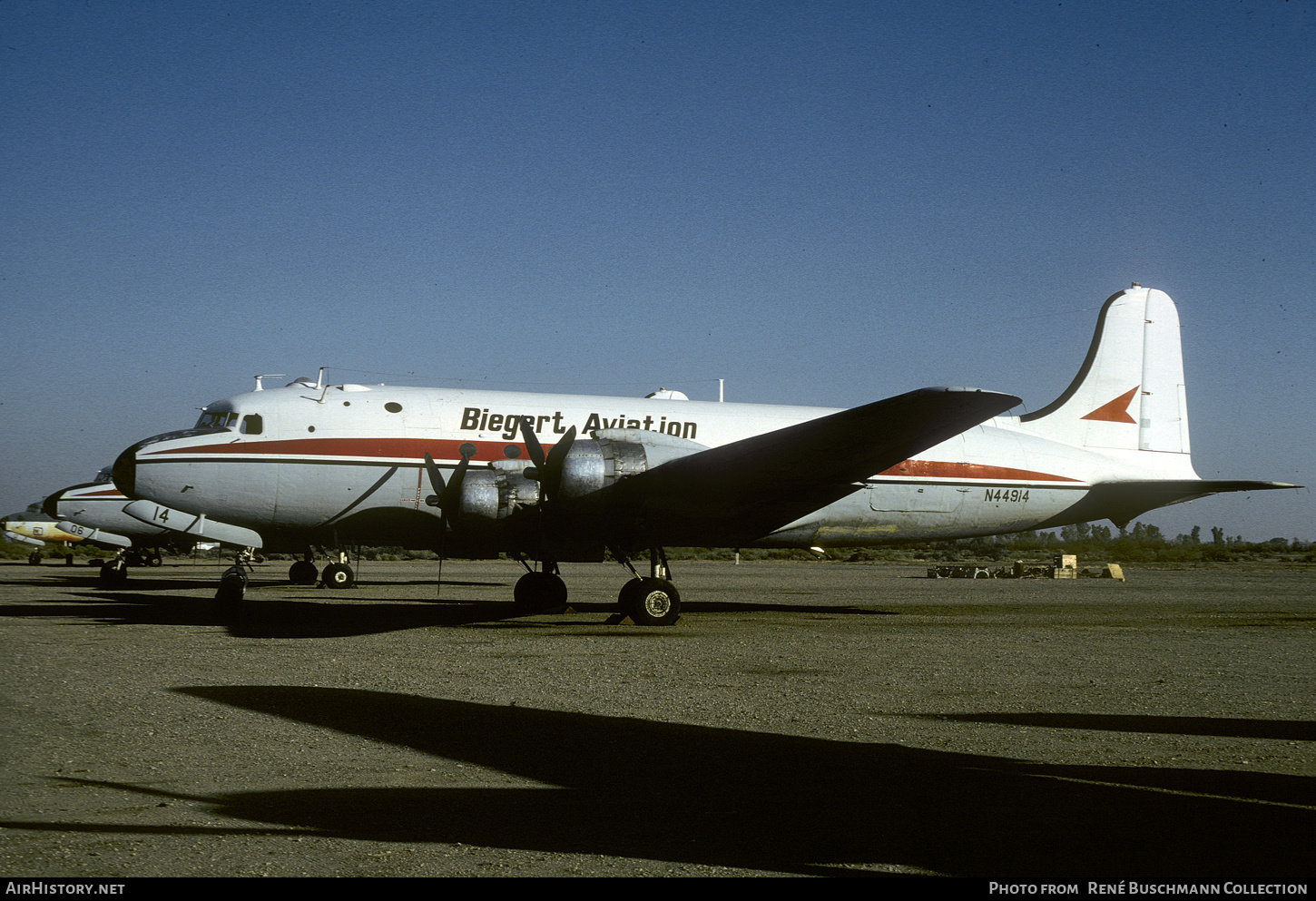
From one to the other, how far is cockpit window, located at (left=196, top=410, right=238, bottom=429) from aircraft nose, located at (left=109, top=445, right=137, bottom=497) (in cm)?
122

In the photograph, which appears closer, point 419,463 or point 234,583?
point 234,583

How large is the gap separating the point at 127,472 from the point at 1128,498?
802 inches

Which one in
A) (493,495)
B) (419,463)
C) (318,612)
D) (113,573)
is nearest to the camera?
(493,495)

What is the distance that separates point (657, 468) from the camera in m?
15.0

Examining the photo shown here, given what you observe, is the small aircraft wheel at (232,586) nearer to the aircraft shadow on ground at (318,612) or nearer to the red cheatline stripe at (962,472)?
the aircraft shadow on ground at (318,612)

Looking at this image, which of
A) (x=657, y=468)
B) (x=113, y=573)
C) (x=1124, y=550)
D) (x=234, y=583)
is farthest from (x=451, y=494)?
(x=1124, y=550)

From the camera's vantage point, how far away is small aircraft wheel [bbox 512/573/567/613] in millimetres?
18266

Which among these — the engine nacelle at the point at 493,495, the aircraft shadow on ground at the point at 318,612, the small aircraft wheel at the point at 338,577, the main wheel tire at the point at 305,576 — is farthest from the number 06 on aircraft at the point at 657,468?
the main wheel tire at the point at 305,576

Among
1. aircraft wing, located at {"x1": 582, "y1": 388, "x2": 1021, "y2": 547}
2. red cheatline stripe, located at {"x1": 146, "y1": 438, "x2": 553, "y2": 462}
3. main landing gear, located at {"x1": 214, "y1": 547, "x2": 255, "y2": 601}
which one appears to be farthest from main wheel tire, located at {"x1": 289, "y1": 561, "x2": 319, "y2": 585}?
aircraft wing, located at {"x1": 582, "y1": 388, "x2": 1021, "y2": 547}

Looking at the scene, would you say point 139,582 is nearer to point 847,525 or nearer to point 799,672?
Result: point 847,525

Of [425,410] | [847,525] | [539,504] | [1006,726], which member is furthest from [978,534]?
[1006,726]

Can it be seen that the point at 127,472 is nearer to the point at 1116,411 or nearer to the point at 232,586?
the point at 232,586

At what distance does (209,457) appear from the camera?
17094 millimetres

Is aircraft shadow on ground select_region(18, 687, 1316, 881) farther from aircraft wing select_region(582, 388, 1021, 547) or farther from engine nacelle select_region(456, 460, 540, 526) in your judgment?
engine nacelle select_region(456, 460, 540, 526)
